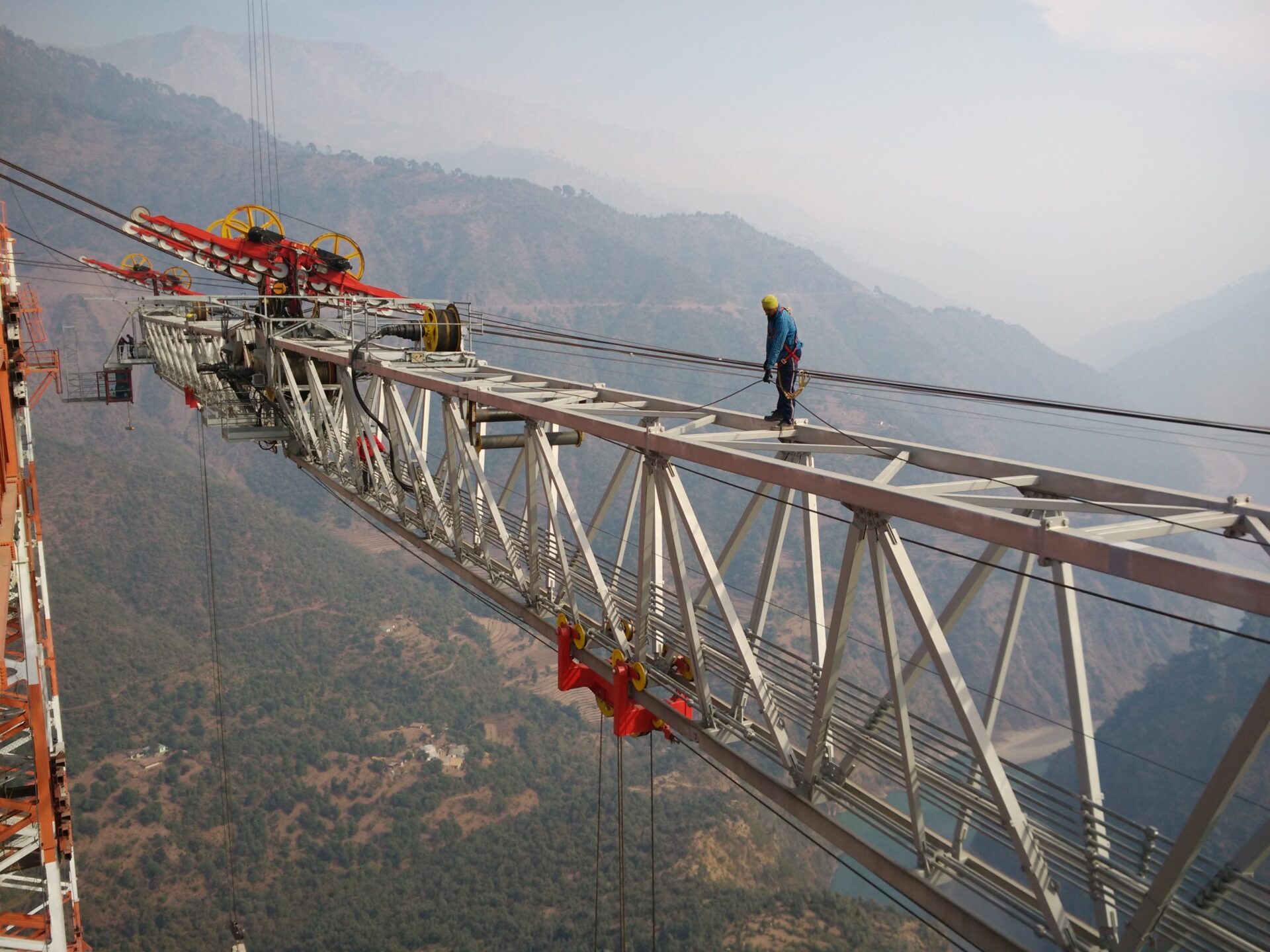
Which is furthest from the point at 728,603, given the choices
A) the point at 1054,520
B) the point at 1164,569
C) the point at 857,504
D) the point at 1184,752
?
the point at 1184,752

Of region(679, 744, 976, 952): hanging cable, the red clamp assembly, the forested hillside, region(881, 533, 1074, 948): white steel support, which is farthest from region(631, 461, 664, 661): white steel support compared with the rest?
the forested hillside

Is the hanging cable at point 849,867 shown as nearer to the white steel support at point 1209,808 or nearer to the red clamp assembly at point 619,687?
the red clamp assembly at point 619,687

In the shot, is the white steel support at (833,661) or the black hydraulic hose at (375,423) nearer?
the white steel support at (833,661)

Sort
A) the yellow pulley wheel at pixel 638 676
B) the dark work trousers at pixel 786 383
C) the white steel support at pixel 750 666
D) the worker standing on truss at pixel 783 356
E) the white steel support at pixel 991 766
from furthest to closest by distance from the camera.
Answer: the yellow pulley wheel at pixel 638 676 < the dark work trousers at pixel 786 383 < the worker standing on truss at pixel 783 356 < the white steel support at pixel 750 666 < the white steel support at pixel 991 766

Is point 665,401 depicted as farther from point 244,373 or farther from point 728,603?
point 244,373

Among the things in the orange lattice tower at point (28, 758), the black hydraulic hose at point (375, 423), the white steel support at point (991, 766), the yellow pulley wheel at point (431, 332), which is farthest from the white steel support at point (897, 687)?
the yellow pulley wheel at point (431, 332)

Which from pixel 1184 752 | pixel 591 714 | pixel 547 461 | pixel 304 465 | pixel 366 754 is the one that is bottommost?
pixel 591 714
